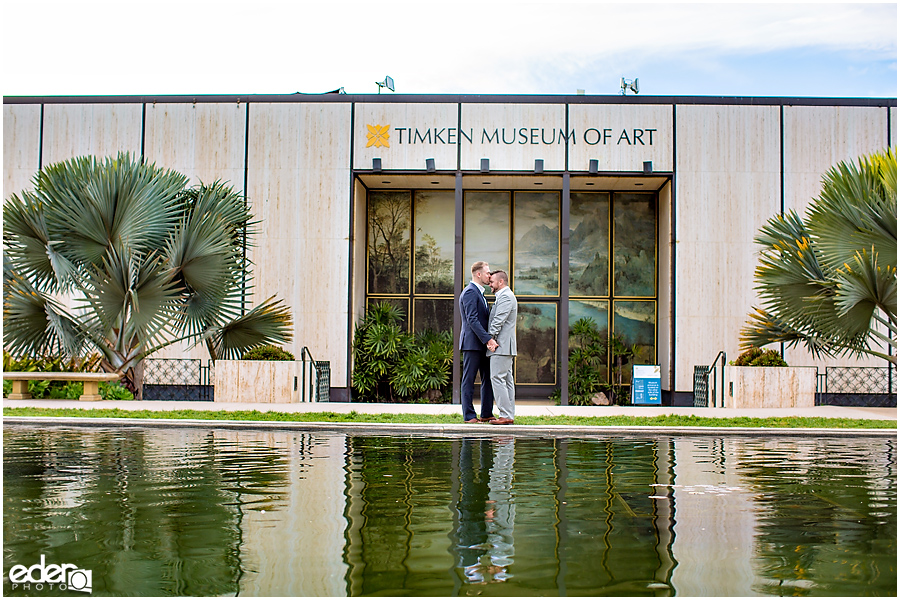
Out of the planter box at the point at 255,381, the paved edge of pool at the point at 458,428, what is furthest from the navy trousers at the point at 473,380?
the planter box at the point at 255,381

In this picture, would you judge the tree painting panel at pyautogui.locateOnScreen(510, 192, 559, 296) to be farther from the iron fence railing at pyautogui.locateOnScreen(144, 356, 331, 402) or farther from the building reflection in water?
the building reflection in water

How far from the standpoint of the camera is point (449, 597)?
9.72ft

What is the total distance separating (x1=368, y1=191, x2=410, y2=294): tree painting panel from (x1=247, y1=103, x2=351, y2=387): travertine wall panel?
300 centimetres

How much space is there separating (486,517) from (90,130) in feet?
53.8

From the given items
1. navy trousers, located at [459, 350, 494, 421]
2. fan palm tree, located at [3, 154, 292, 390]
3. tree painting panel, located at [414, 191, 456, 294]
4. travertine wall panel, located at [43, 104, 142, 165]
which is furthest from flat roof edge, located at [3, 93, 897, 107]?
navy trousers, located at [459, 350, 494, 421]

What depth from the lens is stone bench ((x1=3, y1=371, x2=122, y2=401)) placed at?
1345 centimetres

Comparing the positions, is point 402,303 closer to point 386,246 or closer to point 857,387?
point 386,246

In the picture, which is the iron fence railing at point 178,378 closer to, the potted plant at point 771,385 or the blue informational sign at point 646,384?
the blue informational sign at point 646,384

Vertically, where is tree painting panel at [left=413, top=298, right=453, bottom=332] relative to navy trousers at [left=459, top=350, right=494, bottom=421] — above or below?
above

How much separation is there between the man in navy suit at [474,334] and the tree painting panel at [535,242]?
1000 centimetres

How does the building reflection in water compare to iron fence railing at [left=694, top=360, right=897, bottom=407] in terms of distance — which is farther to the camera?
iron fence railing at [left=694, top=360, right=897, bottom=407]

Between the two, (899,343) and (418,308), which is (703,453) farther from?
(418,308)

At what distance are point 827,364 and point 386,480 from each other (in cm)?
1362

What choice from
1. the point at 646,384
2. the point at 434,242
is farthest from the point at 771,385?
the point at 434,242
